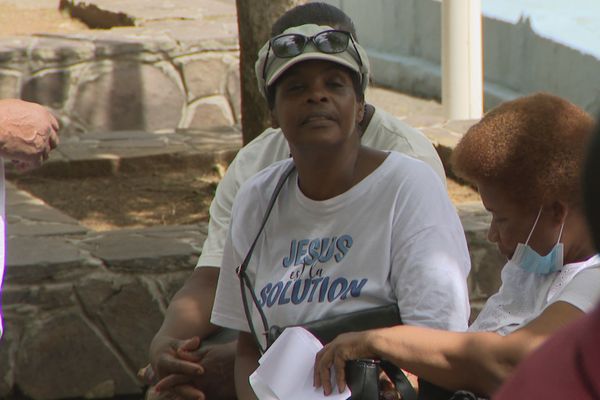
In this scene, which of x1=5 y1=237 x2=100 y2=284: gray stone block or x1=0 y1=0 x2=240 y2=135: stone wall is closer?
x1=5 y1=237 x2=100 y2=284: gray stone block

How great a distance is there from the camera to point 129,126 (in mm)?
8852

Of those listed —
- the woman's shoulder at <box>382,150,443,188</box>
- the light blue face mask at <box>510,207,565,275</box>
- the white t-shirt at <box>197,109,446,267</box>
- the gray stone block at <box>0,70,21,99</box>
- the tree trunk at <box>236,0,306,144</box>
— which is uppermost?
the light blue face mask at <box>510,207,565,275</box>

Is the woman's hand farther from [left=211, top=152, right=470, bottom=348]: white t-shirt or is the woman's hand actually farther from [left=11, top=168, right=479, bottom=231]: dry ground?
[left=11, top=168, right=479, bottom=231]: dry ground

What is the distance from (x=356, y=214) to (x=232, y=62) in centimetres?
629

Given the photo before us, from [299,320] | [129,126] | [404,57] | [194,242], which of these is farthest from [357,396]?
[404,57]

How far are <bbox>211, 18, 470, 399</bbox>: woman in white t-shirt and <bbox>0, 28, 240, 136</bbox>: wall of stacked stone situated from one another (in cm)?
572

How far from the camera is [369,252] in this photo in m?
2.83

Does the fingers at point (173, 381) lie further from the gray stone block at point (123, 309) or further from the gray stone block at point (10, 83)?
the gray stone block at point (10, 83)

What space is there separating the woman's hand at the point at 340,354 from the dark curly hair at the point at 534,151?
0.40 m

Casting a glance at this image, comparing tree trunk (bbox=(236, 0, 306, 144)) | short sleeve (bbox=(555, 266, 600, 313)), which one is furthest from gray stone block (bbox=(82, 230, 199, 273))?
short sleeve (bbox=(555, 266, 600, 313))

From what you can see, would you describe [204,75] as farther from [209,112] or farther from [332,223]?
[332,223]

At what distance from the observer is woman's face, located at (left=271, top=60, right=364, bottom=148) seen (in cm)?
300

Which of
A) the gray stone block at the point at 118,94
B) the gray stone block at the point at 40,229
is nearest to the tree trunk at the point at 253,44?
the gray stone block at the point at 40,229

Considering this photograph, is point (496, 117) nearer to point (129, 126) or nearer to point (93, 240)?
point (93, 240)
